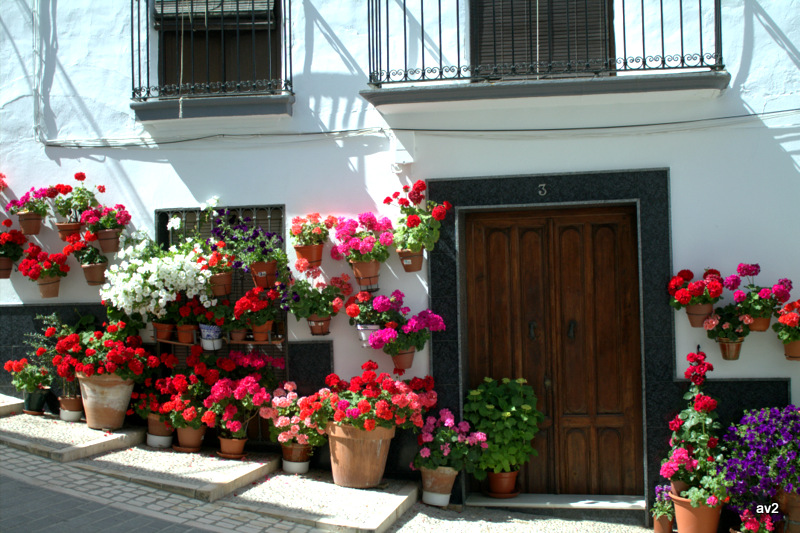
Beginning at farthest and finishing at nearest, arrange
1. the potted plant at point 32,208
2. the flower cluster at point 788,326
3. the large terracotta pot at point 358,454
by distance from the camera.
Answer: the potted plant at point 32,208 < the large terracotta pot at point 358,454 < the flower cluster at point 788,326

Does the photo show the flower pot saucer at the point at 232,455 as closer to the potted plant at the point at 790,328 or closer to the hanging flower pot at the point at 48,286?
the hanging flower pot at the point at 48,286

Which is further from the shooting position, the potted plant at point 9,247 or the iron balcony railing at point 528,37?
the potted plant at point 9,247

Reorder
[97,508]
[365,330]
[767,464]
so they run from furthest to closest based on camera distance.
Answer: [365,330] < [767,464] < [97,508]

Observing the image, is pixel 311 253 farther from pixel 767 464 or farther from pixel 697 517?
pixel 767 464

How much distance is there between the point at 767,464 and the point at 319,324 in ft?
11.7

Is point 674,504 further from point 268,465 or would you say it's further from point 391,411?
point 268,465

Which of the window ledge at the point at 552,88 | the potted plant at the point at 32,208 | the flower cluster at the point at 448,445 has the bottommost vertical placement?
the flower cluster at the point at 448,445

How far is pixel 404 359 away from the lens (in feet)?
19.5

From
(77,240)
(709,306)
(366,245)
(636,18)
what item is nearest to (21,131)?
(77,240)

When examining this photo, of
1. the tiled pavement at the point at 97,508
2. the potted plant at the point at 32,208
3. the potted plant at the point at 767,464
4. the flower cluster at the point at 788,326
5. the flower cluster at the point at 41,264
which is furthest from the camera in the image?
the potted plant at the point at 32,208

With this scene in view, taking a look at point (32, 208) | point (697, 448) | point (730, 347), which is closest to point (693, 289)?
point (730, 347)

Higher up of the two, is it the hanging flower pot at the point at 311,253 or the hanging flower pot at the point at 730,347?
the hanging flower pot at the point at 311,253

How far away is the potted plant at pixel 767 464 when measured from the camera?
5082 millimetres

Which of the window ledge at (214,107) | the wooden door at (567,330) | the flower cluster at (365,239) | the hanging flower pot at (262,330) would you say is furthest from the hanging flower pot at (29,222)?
the wooden door at (567,330)
